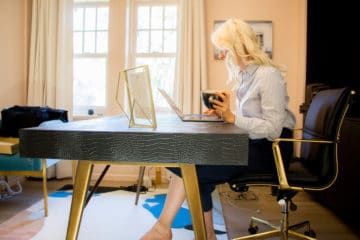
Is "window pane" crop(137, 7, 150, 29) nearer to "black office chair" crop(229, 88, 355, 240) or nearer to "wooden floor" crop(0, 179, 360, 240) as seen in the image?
"wooden floor" crop(0, 179, 360, 240)

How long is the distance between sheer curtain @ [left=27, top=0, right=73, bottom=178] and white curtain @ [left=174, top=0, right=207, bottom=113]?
4.26 feet

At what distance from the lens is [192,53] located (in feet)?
10.6

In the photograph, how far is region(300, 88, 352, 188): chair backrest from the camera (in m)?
1.43

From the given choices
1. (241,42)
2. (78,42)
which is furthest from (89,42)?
(241,42)

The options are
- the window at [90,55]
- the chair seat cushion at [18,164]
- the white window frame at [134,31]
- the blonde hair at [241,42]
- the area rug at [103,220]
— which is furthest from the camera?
the window at [90,55]

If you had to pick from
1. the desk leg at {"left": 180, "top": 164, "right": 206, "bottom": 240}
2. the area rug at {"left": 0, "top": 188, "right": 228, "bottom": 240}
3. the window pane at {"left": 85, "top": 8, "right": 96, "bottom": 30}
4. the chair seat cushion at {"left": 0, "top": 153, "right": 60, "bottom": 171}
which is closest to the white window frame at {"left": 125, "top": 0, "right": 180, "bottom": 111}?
the window pane at {"left": 85, "top": 8, "right": 96, "bottom": 30}

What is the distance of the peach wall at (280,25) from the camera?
10.7 feet

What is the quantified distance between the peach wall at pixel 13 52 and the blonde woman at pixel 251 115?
8.35 ft

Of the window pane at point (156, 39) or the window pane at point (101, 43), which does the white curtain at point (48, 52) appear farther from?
the window pane at point (156, 39)

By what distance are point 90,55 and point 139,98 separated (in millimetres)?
2788

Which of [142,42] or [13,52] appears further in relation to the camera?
[142,42]

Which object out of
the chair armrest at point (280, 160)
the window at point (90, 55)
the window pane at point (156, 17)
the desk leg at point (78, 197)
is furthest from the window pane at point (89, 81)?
the desk leg at point (78, 197)

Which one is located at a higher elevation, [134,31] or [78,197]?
[134,31]

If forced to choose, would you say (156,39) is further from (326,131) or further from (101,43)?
(326,131)
